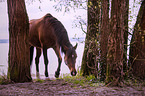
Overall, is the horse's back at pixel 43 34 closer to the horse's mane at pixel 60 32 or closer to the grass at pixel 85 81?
the horse's mane at pixel 60 32

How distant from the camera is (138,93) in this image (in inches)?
157

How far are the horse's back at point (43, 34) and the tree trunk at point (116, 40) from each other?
9.80 feet

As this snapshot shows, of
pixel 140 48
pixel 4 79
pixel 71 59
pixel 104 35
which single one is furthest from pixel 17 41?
pixel 140 48

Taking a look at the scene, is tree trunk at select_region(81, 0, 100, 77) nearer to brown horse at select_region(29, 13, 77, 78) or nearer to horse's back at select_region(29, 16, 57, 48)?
brown horse at select_region(29, 13, 77, 78)

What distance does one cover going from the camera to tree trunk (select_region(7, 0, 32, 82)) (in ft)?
17.6

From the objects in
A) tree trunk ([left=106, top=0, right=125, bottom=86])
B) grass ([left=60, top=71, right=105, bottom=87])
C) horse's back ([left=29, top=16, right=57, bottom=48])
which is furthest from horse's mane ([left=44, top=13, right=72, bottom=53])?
tree trunk ([left=106, top=0, right=125, bottom=86])

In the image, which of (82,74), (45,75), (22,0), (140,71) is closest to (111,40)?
(140,71)

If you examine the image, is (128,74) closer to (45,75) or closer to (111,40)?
(111,40)

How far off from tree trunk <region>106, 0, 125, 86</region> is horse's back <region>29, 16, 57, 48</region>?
9.80 feet

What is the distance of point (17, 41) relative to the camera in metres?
5.34

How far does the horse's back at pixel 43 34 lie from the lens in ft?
22.8

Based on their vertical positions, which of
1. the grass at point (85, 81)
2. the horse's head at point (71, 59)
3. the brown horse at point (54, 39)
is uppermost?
the brown horse at point (54, 39)

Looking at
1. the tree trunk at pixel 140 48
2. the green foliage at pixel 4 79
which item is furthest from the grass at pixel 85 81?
the green foliage at pixel 4 79

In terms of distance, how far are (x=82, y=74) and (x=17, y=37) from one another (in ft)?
8.70
